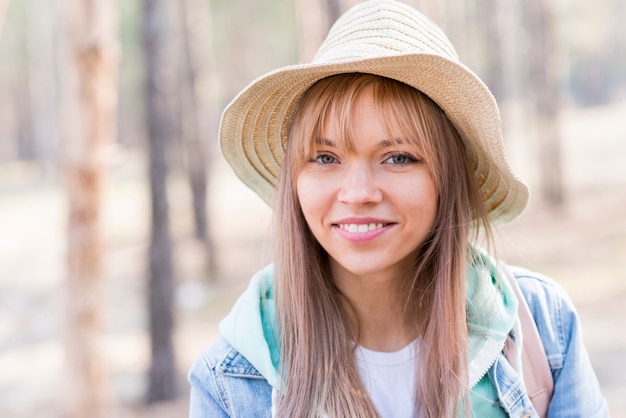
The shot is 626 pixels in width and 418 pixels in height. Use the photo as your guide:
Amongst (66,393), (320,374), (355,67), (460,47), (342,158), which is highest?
(460,47)

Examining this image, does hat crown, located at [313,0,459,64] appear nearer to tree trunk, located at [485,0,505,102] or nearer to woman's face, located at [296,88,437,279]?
woman's face, located at [296,88,437,279]

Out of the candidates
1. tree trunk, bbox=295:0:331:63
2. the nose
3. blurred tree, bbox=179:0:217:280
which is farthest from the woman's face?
blurred tree, bbox=179:0:217:280

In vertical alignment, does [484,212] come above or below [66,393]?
above

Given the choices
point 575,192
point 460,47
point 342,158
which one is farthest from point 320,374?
point 460,47

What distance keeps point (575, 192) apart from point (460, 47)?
12190 mm

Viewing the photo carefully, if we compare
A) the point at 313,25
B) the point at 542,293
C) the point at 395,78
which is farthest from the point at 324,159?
the point at 313,25

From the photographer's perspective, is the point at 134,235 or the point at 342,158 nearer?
the point at 342,158

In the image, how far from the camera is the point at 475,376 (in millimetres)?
1903

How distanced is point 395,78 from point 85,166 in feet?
12.4

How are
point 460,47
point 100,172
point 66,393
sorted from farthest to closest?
point 460,47 → point 66,393 → point 100,172

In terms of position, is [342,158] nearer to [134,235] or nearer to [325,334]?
[325,334]

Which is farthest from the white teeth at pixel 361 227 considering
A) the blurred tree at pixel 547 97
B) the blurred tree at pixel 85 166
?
the blurred tree at pixel 547 97

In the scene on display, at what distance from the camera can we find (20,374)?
9477 mm

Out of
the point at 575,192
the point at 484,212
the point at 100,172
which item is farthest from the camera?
the point at 575,192
